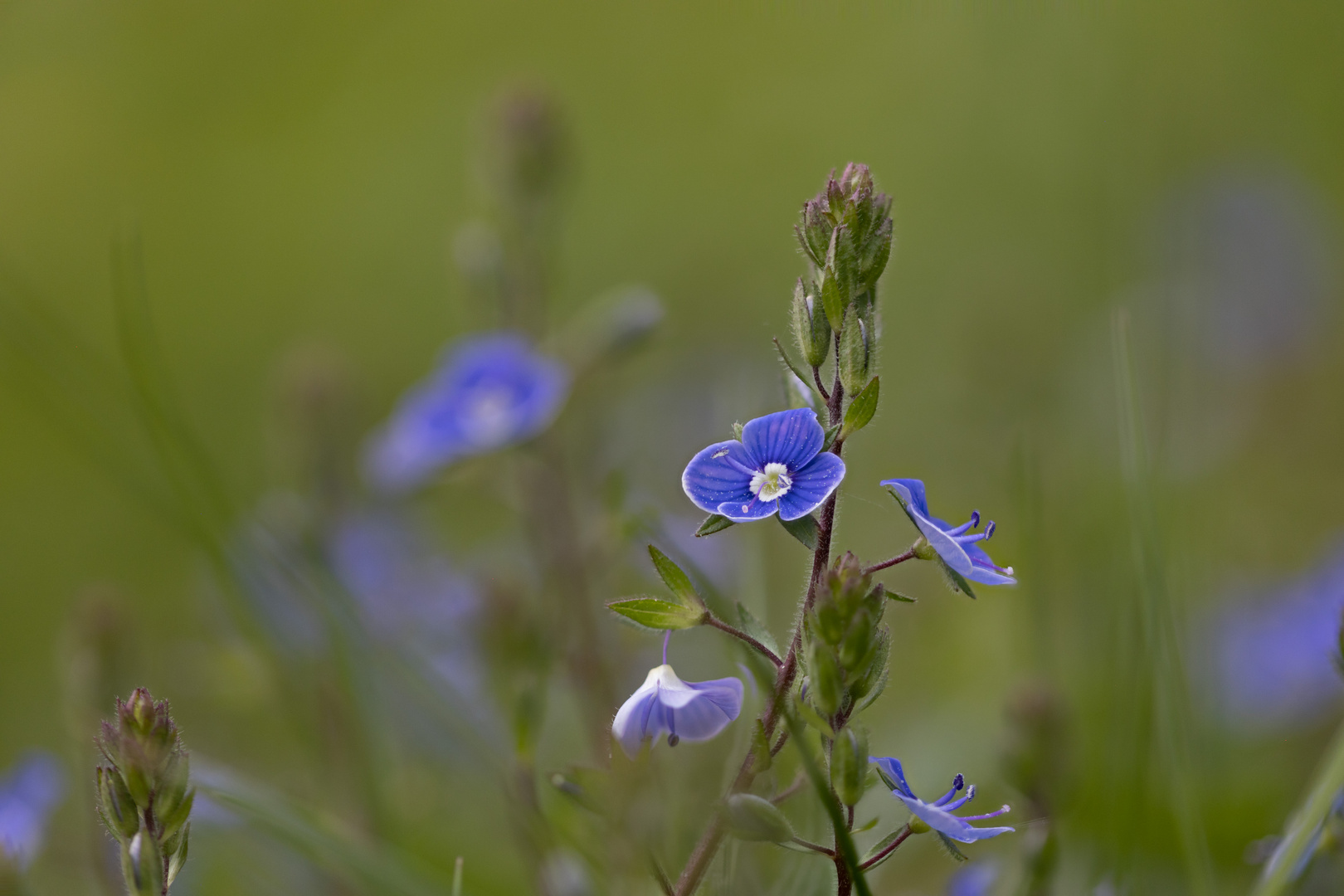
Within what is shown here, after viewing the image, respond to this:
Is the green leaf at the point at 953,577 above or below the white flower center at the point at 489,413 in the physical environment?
below

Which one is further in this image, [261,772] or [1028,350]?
[1028,350]

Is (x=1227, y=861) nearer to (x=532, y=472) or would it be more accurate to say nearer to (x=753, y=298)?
(x=532, y=472)

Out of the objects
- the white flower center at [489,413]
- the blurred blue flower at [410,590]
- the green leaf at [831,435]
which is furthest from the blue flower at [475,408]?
the green leaf at [831,435]

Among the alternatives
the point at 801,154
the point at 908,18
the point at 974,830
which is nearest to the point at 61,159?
the point at 801,154

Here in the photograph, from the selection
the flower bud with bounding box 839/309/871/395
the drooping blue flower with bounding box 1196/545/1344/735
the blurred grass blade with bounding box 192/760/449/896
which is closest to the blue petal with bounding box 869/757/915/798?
the flower bud with bounding box 839/309/871/395

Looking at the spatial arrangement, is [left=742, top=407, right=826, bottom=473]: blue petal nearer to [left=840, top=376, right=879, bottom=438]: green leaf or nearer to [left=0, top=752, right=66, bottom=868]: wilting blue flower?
[left=840, top=376, right=879, bottom=438]: green leaf

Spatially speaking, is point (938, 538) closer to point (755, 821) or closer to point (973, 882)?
point (755, 821)

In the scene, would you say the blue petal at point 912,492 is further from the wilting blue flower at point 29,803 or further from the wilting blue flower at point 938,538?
the wilting blue flower at point 29,803
